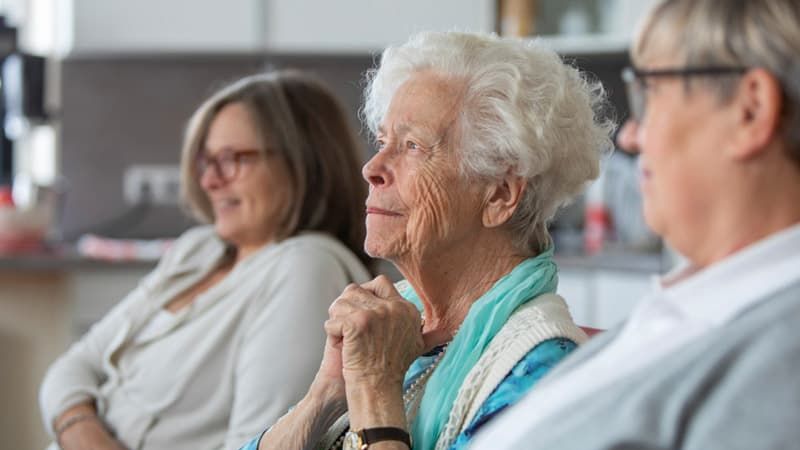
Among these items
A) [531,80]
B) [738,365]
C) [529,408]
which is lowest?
[529,408]

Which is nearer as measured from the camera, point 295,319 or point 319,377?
point 319,377

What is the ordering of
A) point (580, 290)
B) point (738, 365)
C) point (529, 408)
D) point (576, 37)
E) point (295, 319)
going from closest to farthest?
1. point (738, 365)
2. point (529, 408)
3. point (295, 319)
4. point (580, 290)
5. point (576, 37)

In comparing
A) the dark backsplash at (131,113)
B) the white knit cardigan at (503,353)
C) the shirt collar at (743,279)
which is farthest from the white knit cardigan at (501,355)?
the dark backsplash at (131,113)

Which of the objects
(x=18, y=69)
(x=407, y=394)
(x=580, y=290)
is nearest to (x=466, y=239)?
(x=407, y=394)

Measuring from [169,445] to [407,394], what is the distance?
0.62m

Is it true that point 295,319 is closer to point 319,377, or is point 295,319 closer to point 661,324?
point 319,377

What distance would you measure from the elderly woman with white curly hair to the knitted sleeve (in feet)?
0.29

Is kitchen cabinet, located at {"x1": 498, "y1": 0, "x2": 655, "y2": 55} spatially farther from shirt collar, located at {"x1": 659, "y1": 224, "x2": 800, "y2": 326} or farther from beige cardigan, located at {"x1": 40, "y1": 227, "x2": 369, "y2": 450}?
shirt collar, located at {"x1": 659, "y1": 224, "x2": 800, "y2": 326}

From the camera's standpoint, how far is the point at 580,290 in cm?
379

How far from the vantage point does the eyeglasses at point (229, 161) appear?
2.20 metres

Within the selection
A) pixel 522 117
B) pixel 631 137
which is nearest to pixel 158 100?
pixel 522 117

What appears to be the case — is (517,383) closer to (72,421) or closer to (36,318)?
(72,421)

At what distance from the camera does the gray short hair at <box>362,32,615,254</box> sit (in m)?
→ 1.53

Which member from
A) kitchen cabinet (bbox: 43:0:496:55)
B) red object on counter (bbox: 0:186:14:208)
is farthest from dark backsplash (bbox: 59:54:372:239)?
red object on counter (bbox: 0:186:14:208)
